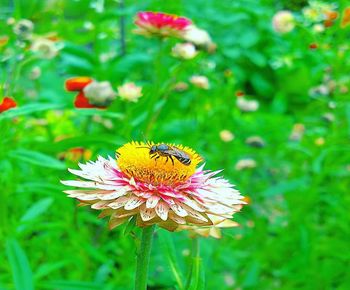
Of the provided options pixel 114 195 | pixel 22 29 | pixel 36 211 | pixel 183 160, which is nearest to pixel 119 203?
pixel 114 195

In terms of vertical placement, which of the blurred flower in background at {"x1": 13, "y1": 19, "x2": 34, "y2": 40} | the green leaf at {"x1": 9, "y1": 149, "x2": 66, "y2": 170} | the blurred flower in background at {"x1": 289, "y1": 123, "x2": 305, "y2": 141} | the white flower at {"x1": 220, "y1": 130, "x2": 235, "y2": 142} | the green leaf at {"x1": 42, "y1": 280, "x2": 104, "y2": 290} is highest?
the blurred flower in background at {"x1": 13, "y1": 19, "x2": 34, "y2": 40}

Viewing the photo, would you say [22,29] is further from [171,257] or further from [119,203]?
[119,203]

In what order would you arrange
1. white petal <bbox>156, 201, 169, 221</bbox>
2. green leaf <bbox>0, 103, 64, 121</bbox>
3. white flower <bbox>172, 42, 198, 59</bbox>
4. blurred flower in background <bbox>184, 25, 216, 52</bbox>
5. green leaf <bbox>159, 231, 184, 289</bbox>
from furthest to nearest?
blurred flower in background <bbox>184, 25, 216, 52</bbox> < white flower <bbox>172, 42, 198, 59</bbox> < green leaf <bbox>0, 103, 64, 121</bbox> < green leaf <bbox>159, 231, 184, 289</bbox> < white petal <bbox>156, 201, 169, 221</bbox>

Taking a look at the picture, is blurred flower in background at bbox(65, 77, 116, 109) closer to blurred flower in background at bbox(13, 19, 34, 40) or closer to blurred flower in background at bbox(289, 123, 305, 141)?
blurred flower in background at bbox(13, 19, 34, 40)

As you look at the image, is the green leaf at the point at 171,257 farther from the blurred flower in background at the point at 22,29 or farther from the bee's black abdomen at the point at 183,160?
the blurred flower in background at the point at 22,29

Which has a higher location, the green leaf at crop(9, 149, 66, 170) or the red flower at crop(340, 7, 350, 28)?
the red flower at crop(340, 7, 350, 28)

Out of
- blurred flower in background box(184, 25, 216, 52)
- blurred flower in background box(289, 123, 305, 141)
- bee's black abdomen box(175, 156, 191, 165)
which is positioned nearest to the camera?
bee's black abdomen box(175, 156, 191, 165)

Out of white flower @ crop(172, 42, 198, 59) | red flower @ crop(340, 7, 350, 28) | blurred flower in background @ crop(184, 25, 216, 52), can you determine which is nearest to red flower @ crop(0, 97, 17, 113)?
white flower @ crop(172, 42, 198, 59)
